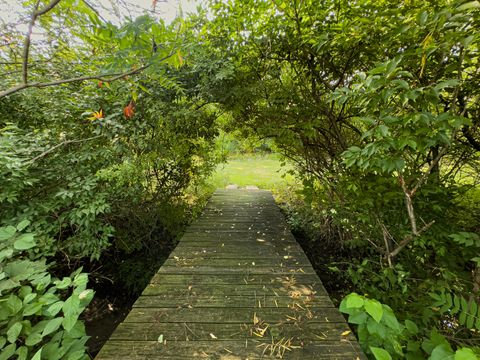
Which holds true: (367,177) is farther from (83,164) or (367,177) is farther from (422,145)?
(83,164)

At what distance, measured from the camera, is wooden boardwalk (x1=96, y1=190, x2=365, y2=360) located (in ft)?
4.40

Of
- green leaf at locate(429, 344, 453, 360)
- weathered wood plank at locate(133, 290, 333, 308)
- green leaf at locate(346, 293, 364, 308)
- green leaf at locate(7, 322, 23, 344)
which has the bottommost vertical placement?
weathered wood plank at locate(133, 290, 333, 308)

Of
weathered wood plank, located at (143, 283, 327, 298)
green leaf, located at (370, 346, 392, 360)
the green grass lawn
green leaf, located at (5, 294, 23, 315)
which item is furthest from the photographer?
the green grass lawn

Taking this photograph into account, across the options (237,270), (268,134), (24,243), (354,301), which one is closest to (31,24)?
(24,243)

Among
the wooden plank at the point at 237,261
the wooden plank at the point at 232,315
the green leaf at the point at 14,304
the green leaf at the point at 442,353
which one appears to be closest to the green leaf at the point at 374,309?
the green leaf at the point at 442,353

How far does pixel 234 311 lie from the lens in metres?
1.68

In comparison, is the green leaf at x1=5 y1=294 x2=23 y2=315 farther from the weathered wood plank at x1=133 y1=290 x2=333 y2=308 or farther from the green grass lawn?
the green grass lawn

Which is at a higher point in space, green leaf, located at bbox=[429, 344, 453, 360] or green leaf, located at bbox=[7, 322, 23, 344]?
green leaf, located at bbox=[7, 322, 23, 344]

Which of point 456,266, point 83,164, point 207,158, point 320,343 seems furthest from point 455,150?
point 83,164

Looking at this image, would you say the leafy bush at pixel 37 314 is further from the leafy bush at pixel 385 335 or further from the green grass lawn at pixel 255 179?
the green grass lawn at pixel 255 179

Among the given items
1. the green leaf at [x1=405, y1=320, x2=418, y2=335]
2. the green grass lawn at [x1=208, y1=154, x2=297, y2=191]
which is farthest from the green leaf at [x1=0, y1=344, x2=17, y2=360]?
the green grass lawn at [x1=208, y1=154, x2=297, y2=191]

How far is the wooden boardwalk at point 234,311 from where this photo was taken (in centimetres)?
134

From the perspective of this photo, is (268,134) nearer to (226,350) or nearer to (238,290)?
(238,290)

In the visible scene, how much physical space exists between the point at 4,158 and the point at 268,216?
3639 mm
